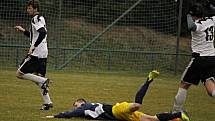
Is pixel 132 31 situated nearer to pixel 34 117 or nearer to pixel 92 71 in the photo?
pixel 92 71

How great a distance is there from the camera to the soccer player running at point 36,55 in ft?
35.5

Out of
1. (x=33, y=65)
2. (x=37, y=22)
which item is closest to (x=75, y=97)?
(x=33, y=65)

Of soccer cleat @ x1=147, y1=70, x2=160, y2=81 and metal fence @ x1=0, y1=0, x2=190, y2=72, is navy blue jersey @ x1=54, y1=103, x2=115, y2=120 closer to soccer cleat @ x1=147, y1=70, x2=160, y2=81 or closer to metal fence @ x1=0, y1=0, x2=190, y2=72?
soccer cleat @ x1=147, y1=70, x2=160, y2=81

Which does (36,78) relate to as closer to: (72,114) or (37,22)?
(37,22)

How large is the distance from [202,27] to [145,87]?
5.62 feet

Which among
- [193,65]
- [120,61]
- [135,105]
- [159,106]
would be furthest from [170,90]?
[120,61]

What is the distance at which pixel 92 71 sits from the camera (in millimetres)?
26672

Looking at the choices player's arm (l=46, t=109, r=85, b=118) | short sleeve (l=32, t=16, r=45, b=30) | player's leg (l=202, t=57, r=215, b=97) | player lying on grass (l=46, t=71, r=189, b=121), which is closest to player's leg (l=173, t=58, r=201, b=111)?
player's leg (l=202, t=57, r=215, b=97)

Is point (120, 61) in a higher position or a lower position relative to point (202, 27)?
lower

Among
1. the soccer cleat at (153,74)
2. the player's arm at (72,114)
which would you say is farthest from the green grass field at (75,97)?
the soccer cleat at (153,74)

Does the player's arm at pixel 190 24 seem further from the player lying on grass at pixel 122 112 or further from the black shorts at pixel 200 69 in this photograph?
the player lying on grass at pixel 122 112

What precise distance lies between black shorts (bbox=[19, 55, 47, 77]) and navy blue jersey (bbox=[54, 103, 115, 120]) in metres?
1.77

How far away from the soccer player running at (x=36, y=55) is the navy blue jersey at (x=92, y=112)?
1.29m

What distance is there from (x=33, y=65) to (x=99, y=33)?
18.6m
